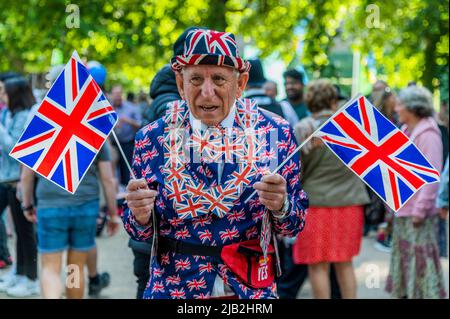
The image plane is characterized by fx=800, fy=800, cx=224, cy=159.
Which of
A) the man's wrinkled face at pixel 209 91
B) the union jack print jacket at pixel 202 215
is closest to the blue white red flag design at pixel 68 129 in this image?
the union jack print jacket at pixel 202 215

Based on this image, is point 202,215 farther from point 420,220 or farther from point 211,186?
point 420,220

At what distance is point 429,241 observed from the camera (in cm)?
652

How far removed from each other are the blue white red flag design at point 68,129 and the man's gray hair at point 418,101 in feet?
12.2

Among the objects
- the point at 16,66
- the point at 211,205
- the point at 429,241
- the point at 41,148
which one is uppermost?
the point at 16,66

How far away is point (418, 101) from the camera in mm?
6438

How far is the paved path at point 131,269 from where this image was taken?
719cm

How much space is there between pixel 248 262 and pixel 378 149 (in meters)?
0.69

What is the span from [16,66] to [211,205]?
43.1 ft

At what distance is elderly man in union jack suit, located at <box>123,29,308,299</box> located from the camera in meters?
3.01

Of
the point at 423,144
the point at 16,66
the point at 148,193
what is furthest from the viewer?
the point at 16,66

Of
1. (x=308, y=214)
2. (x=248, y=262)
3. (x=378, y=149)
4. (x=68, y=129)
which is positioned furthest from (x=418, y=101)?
(x=68, y=129)

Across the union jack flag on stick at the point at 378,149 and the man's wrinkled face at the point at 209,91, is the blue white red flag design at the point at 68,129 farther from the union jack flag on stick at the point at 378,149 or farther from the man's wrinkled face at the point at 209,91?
the union jack flag on stick at the point at 378,149

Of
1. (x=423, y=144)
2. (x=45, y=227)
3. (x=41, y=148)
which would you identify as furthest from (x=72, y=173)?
(x=423, y=144)

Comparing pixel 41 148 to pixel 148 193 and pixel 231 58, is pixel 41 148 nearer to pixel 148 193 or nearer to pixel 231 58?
pixel 148 193
